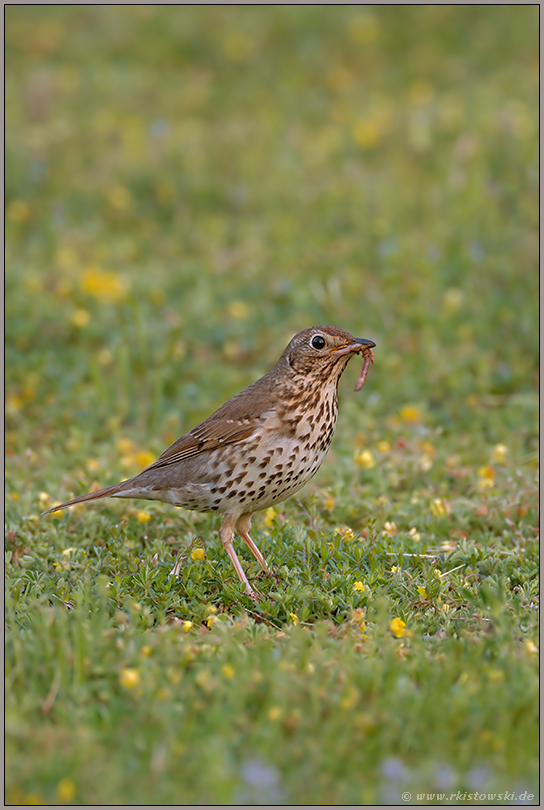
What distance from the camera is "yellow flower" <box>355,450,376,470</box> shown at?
22.0ft

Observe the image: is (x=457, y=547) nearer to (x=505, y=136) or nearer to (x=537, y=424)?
(x=537, y=424)

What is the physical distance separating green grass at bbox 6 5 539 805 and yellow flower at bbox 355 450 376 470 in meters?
0.02

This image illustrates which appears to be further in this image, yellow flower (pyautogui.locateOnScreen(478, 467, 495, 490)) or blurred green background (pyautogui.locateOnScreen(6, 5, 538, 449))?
blurred green background (pyautogui.locateOnScreen(6, 5, 538, 449))

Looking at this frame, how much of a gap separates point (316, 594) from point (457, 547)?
1025 millimetres

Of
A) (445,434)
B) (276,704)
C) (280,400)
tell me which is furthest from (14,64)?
(276,704)

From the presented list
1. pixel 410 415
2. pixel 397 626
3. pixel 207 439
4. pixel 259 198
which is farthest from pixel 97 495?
pixel 259 198

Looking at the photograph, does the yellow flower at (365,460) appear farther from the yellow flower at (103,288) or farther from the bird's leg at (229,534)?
the yellow flower at (103,288)

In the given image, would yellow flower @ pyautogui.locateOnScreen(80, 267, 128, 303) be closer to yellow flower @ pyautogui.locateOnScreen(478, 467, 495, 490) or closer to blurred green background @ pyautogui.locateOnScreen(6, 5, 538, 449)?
blurred green background @ pyautogui.locateOnScreen(6, 5, 538, 449)

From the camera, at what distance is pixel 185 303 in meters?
9.48

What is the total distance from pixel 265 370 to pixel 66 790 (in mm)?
5670

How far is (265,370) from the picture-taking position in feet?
28.7

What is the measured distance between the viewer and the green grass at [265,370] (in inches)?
145

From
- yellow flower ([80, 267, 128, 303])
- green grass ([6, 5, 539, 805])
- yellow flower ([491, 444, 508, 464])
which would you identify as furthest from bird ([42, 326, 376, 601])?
yellow flower ([80, 267, 128, 303])

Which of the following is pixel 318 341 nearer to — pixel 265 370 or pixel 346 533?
pixel 346 533
